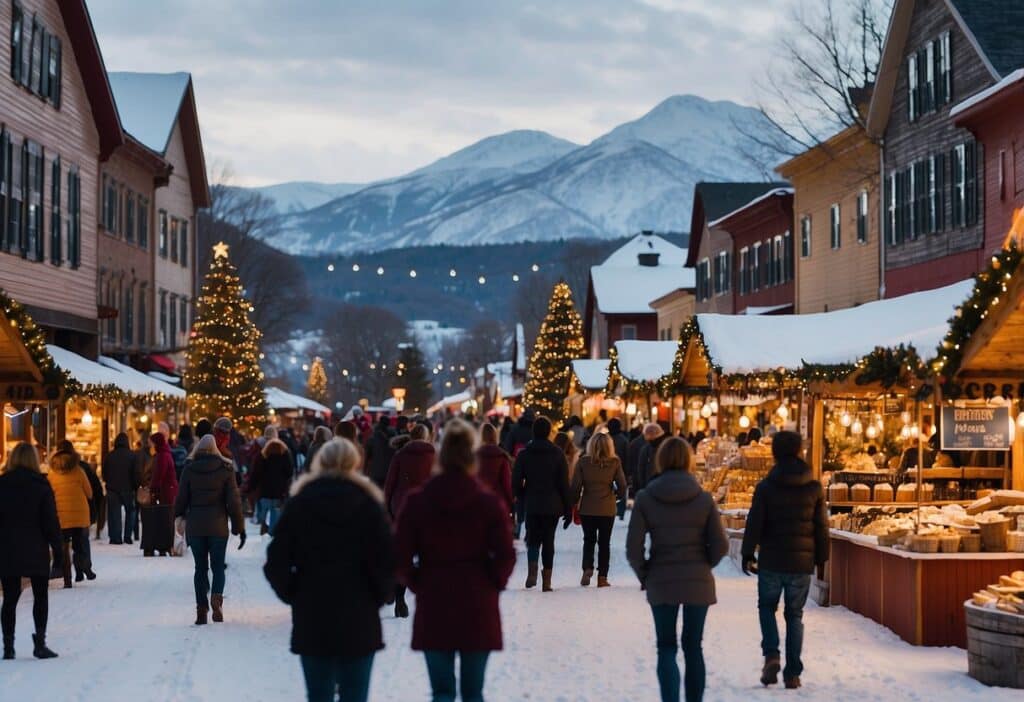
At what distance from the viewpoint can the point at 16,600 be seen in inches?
546

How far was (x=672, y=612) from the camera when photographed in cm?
1053

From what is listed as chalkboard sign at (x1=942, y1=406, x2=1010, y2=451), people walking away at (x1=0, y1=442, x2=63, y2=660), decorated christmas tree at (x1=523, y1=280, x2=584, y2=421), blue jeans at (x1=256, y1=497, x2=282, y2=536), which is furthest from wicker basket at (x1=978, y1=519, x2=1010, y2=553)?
decorated christmas tree at (x1=523, y1=280, x2=584, y2=421)

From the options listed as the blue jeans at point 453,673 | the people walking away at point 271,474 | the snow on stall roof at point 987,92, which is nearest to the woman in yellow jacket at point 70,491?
the people walking away at point 271,474

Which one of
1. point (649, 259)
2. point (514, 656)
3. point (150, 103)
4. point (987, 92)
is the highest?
point (150, 103)

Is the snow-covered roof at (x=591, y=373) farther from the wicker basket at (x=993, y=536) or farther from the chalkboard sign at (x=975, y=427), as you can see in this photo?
the wicker basket at (x=993, y=536)

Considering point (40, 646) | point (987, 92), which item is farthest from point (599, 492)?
point (987, 92)

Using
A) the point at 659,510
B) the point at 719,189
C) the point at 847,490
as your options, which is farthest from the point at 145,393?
the point at 719,189

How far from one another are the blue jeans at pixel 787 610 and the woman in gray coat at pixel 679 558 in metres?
1.70

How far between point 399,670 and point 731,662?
8.87 feet

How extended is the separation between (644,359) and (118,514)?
14.1m

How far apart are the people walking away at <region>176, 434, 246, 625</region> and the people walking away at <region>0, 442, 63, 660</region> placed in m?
1.77

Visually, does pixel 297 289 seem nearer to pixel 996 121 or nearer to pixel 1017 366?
pixel 996 121

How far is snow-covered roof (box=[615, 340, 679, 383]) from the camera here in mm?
35438

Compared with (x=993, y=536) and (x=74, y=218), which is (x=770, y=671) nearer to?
(x=993, y=536)
